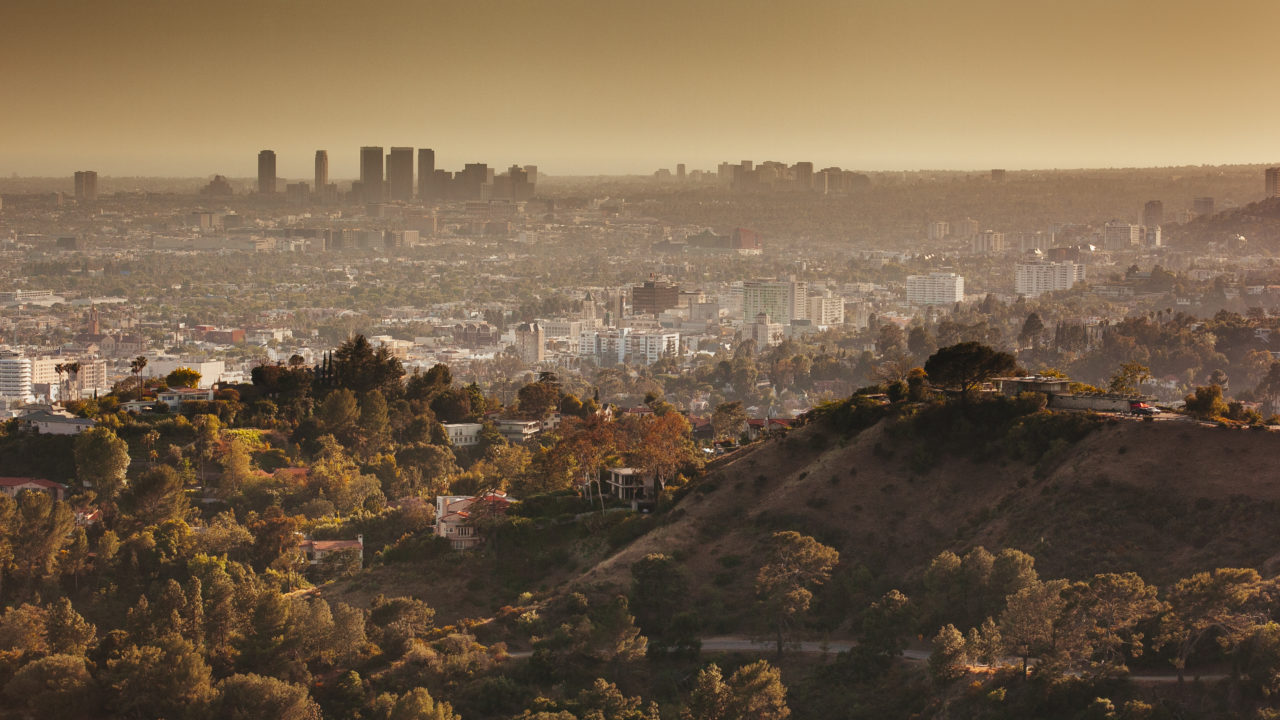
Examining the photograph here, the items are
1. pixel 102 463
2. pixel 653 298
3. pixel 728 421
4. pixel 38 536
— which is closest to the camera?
pixel 38 536

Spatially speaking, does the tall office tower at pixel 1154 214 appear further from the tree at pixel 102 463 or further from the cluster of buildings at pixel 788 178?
the tree at pixel 102 463

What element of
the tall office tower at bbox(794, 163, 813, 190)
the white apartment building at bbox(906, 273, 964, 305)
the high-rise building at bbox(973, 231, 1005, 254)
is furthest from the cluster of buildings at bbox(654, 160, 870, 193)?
the white apartment building at bbox(906, 273, 964, 305)

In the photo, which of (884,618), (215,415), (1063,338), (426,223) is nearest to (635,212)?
(426,223)

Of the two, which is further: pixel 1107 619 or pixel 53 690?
pixel 53 690

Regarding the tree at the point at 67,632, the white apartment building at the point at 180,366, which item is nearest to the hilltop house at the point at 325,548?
the tree at the point at 67,632

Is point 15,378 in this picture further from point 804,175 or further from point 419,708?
point 804,175

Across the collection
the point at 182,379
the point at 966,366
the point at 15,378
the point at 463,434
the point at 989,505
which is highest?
the point at 966,366

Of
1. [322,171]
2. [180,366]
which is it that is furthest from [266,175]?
[180,366]
